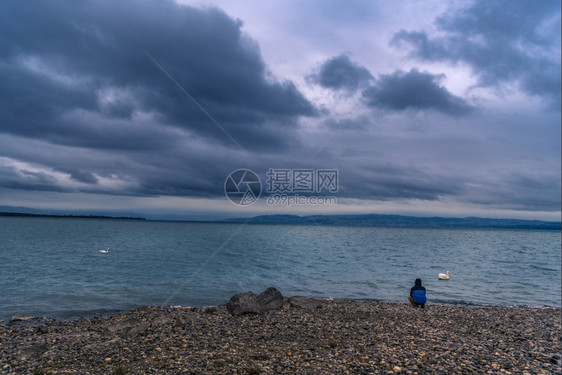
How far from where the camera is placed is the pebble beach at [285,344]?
10961 mm

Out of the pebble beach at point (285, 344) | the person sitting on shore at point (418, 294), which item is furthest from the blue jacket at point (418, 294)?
the pebble beach at point (285, 344)

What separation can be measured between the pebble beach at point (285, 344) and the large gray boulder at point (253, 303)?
37 centimetres

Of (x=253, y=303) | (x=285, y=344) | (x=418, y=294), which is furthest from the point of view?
(x=418, y=294)

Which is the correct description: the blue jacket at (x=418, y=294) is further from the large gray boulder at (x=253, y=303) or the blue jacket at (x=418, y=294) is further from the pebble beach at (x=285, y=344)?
the large gray boulder at (x=253, y=303)

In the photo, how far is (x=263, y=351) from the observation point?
12.5 m

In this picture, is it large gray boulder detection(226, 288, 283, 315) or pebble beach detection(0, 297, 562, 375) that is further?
large gray boulder detection(226, 288, 283, 315)

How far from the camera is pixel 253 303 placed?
18891 mm

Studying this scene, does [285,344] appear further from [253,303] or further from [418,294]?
[418,294]

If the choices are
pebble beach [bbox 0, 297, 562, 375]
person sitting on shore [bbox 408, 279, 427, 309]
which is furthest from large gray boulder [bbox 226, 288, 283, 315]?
person sitting on shore [bbox 408, 279, 427, 309]

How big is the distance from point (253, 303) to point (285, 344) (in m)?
5.72

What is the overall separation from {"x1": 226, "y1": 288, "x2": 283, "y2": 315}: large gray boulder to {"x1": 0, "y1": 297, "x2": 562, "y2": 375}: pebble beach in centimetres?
37

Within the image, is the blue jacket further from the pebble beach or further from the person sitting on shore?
the pebble beach

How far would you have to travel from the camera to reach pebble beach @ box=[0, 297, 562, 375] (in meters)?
11.0

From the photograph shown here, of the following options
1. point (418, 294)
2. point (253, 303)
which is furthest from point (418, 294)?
point (253, 303)
